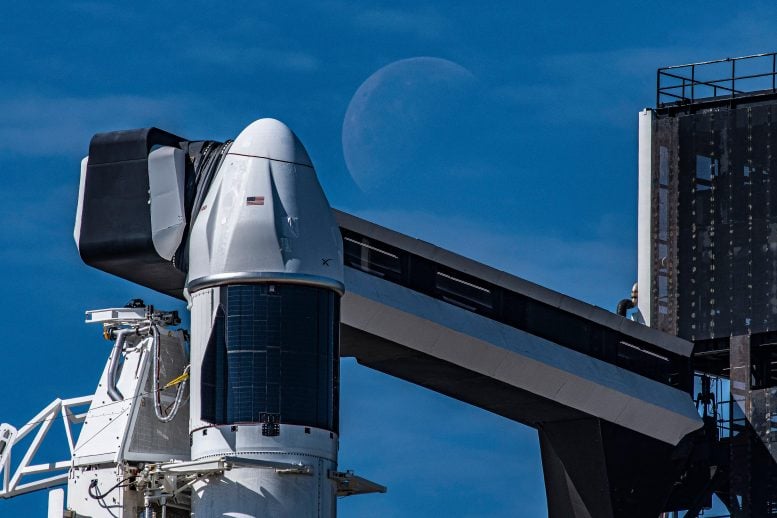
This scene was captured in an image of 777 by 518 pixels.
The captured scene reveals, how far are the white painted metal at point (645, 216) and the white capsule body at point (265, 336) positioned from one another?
17.6 m

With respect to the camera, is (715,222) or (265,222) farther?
(715,222)

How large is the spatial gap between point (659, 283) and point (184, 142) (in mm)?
18585

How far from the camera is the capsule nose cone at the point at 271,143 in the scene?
6191 centimetres

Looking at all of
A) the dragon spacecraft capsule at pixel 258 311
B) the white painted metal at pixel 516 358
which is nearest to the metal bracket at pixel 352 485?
the dragon spacecraft capsule at pixel 258 311

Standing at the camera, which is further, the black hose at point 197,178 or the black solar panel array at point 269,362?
the black hose at point 197,178

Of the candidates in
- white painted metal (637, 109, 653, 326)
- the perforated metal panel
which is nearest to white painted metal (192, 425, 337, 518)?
the perforated metal panel

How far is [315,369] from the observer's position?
6019 cm

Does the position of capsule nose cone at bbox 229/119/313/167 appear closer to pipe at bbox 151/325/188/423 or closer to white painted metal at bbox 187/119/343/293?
white painted metal at bbox 187/119/343/293

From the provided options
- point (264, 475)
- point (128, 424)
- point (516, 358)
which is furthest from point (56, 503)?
point (516, 358)

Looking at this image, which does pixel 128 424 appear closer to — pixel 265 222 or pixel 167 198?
pixel 167 198

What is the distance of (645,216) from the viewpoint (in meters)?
77.1

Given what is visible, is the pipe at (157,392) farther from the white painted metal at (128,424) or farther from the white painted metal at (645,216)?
the white painted metal at (645,216)

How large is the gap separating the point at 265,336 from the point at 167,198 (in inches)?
227

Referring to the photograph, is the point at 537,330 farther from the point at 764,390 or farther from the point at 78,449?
the point at 78,449
